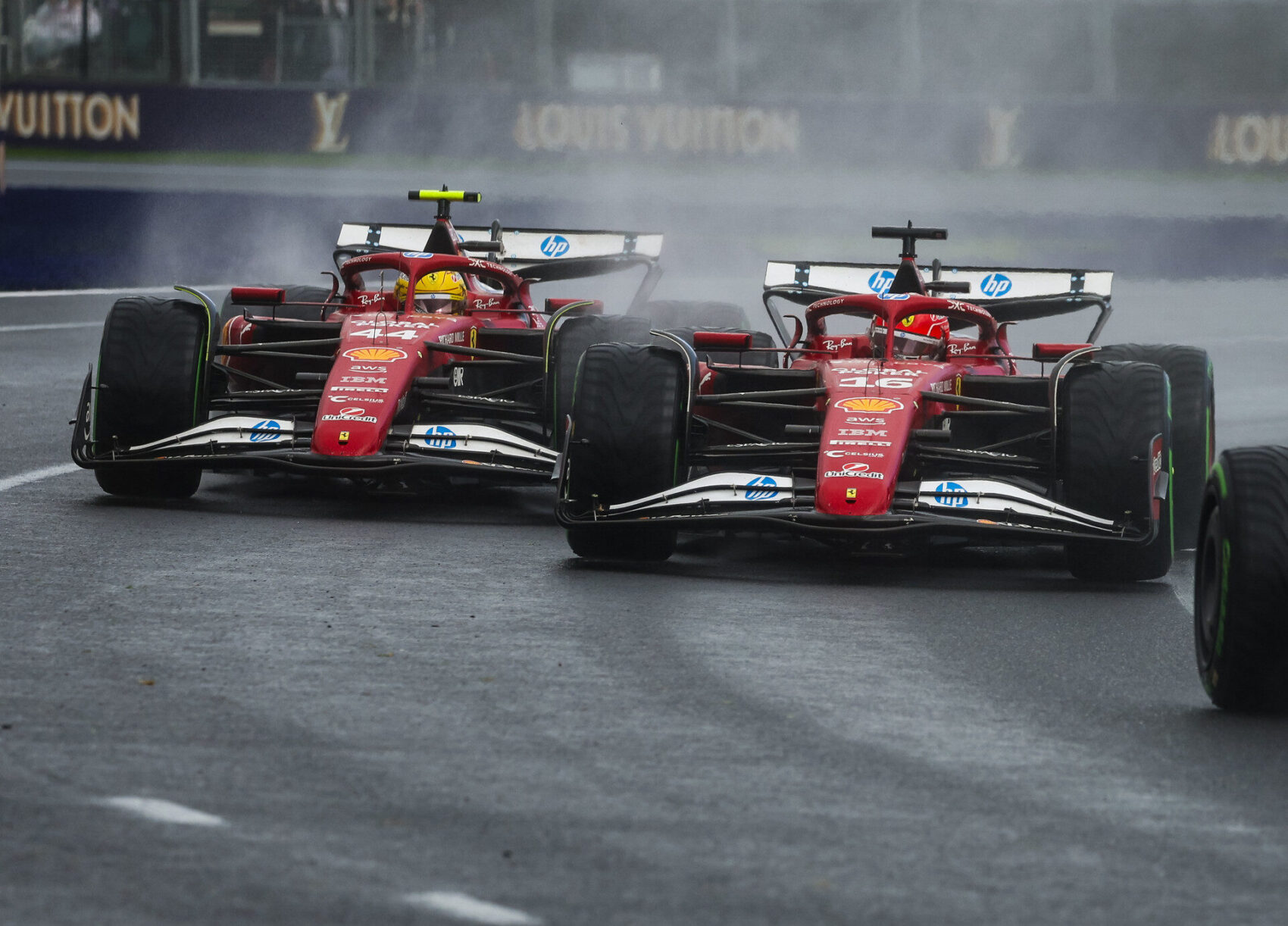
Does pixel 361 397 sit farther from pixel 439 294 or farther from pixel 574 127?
pixel 574 127

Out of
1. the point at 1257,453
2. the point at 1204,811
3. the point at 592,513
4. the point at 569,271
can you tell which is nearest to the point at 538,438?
the point at 592,513

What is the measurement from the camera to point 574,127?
25.6 metres

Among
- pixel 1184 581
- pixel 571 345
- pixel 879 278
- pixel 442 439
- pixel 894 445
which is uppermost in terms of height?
pixel 879 278

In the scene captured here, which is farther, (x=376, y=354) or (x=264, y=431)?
(x=376, y=354)

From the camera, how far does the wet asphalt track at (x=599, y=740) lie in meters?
4.52

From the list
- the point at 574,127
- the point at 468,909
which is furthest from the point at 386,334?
the point at 574,127

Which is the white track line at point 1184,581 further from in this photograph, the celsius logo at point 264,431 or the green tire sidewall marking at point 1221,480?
the celsius logo at point 264,431

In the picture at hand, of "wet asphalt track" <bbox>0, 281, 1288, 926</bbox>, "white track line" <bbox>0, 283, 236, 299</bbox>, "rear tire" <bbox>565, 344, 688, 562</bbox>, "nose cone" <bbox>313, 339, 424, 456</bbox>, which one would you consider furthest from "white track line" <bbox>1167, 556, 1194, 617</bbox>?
"white track line" <bbox>0, 283, 236, 299</bbox>

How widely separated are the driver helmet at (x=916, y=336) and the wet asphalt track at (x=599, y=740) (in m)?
1.18

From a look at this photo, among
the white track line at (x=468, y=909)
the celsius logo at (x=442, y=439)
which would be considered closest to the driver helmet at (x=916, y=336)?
the celsius logo at (x=442, y=439)

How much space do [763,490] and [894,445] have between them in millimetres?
536

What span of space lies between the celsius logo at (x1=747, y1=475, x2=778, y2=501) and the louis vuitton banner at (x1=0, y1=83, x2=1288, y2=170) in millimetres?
17106

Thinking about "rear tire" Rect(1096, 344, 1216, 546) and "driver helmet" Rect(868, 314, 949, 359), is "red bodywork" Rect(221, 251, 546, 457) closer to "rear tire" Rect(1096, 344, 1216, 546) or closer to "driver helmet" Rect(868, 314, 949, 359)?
"driver helmet" Rect(868, 314, 949, 359)

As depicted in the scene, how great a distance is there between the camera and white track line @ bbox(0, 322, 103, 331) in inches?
761
